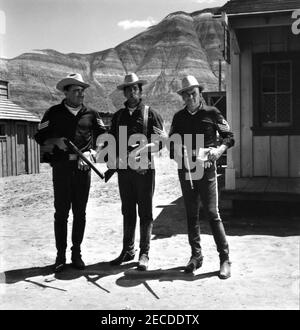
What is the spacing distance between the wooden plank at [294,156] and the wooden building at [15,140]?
10.8 m

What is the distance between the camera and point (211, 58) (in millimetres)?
103688

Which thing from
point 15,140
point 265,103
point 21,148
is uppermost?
point 265,103

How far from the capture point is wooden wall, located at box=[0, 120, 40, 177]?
15.8m

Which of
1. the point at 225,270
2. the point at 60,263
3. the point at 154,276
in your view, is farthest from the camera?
the point at 60,263

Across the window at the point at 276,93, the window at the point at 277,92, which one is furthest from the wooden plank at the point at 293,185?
the window at the point at 277,92

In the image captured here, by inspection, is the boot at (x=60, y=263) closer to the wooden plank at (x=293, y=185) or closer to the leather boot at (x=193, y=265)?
the leather boot at (x=193, y=265)

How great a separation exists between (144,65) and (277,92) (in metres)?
102

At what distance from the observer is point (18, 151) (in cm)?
1655

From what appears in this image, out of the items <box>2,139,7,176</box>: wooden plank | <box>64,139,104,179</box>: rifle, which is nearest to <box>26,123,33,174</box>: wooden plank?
<box>2,139,7,176</box>: wooden plank

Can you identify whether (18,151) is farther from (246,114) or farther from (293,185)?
(293,185)

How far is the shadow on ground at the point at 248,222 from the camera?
6.46 metres

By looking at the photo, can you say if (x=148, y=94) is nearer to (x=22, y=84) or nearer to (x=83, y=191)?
(x=22, y=84)

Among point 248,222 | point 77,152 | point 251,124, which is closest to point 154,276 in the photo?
point 77,152
